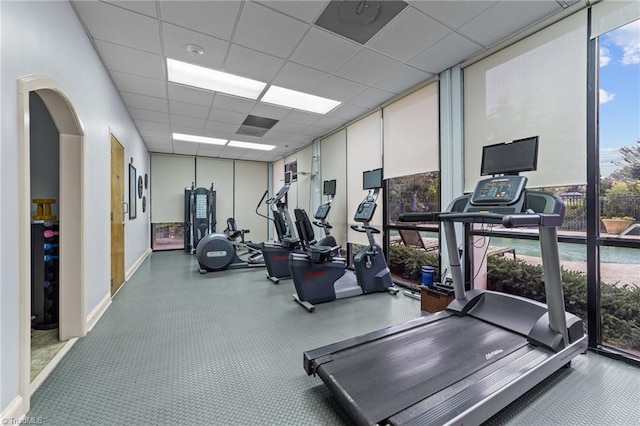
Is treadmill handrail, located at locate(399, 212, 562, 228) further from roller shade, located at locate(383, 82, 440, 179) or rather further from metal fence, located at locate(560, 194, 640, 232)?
roller shade, located at locate(383, 82, 440, 179)

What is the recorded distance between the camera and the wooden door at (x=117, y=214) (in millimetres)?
3729

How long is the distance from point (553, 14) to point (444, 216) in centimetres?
223

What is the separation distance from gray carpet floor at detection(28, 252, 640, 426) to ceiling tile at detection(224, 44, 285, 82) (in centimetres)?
307

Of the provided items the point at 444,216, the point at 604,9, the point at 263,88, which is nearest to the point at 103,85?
the point at 263,88

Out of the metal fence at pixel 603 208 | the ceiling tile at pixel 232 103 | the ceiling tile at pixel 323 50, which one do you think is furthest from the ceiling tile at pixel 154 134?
the metal fence at pixel 603 208

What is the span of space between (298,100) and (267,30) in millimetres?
1893

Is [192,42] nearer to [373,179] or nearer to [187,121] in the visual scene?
[187,121]

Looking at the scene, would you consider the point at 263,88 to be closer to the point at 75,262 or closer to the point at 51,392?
the point at 75,262

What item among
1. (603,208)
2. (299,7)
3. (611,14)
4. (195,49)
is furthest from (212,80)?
(603,208)

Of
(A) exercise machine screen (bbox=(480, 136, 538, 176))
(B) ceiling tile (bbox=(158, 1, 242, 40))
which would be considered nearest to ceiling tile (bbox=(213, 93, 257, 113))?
(B) ceiling tile (bbox=(158, 1, 242, 40))

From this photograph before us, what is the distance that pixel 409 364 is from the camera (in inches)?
76.1

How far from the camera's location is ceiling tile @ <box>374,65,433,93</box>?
142 inches

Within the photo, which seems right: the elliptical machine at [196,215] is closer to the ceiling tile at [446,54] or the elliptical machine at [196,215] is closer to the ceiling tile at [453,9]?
the ceiling tile at [446,54]

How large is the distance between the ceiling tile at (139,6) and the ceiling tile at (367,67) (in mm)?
2063
